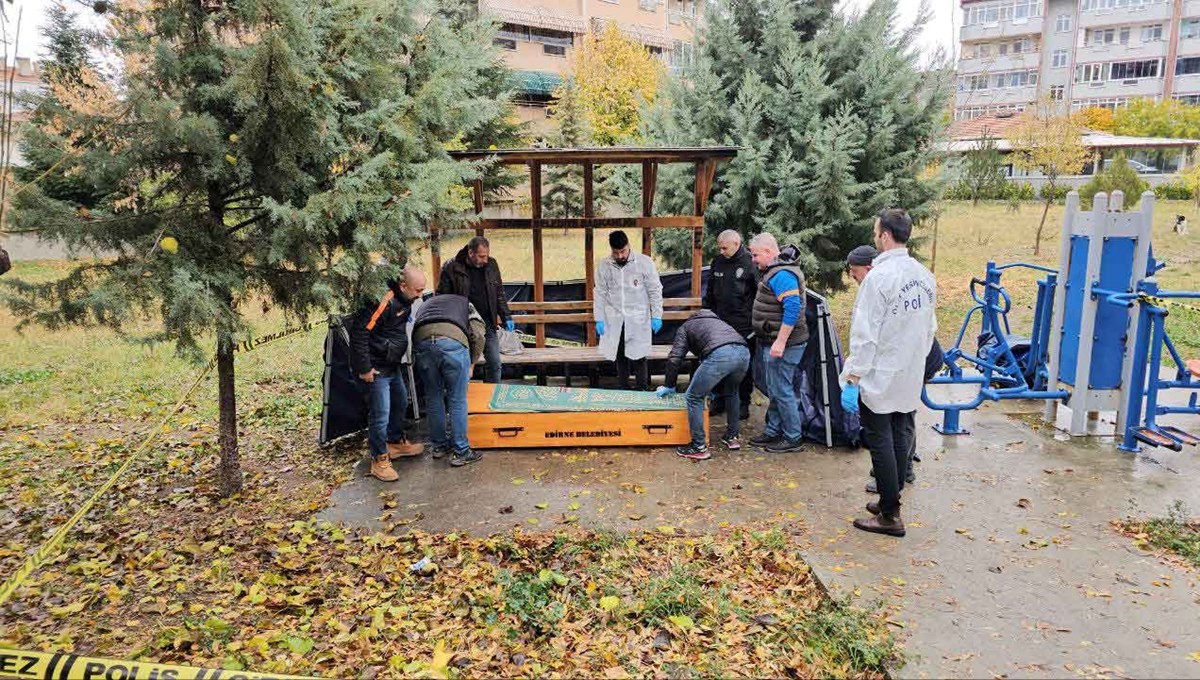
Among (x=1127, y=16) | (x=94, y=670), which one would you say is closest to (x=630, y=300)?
(x=94, y=670)

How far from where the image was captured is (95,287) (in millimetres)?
4754

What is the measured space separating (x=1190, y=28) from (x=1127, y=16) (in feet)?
10.8

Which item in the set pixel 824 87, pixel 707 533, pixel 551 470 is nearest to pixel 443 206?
pixel 551 470

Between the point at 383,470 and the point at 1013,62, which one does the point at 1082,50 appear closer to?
the point at 1013,62

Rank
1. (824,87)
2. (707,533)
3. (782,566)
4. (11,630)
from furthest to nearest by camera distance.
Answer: (824,87) → (707,533) → (782,566) → (11,630)

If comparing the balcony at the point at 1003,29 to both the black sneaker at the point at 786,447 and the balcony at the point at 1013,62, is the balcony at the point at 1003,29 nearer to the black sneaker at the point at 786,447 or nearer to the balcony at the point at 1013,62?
the balcony at the point at 1013,62

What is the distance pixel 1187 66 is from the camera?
4450 cm

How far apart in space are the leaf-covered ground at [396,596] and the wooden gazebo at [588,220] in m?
3.16

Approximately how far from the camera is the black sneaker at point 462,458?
6.43 metres

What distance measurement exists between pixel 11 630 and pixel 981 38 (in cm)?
5956

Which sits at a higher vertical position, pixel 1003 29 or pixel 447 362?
pixel 1003 29

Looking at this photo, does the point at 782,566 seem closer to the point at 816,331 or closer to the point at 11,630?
the point at 816,331

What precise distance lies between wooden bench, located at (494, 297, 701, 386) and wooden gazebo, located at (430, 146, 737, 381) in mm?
11

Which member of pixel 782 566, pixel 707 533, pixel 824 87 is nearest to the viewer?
pixel 782 566
